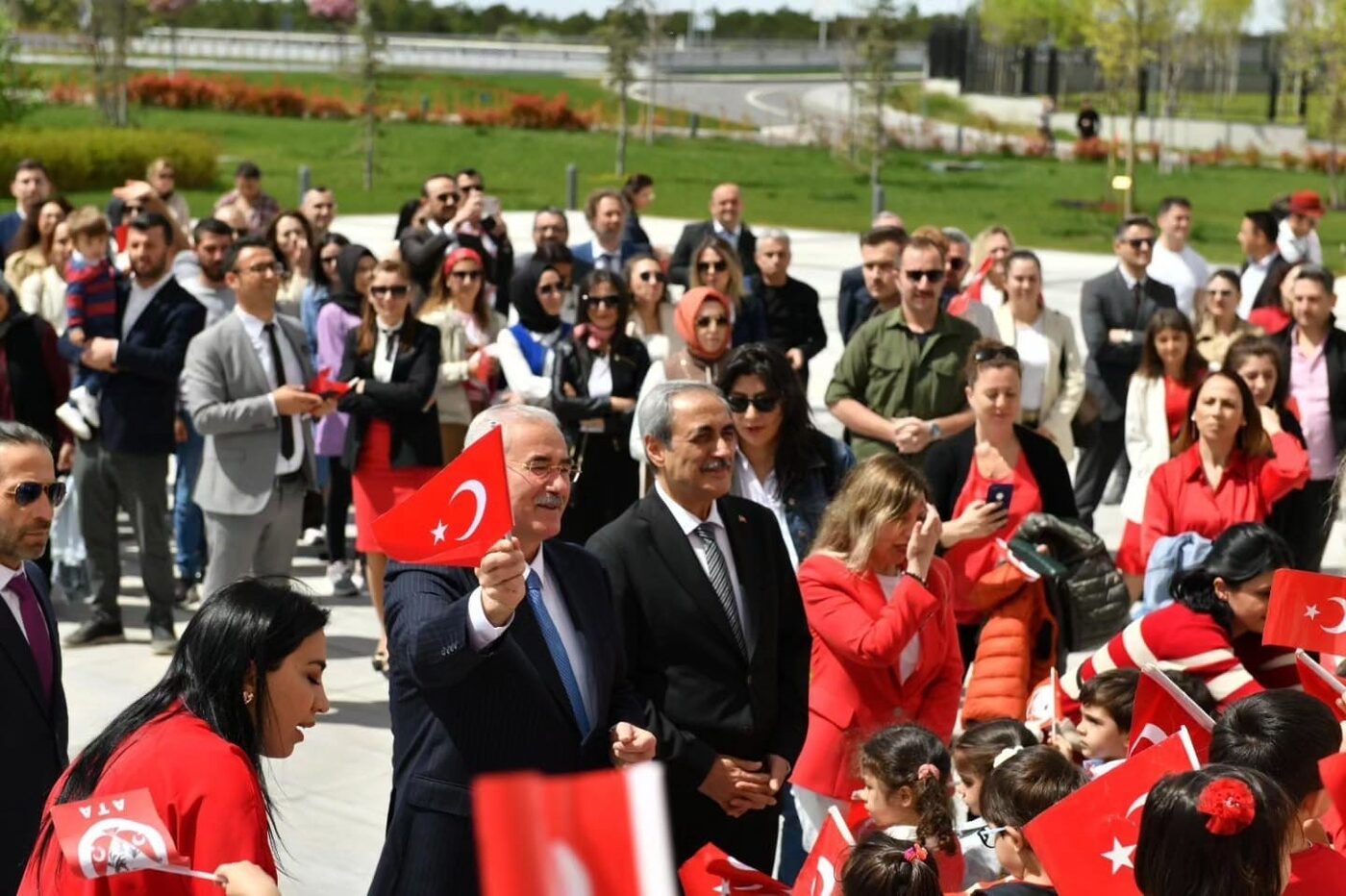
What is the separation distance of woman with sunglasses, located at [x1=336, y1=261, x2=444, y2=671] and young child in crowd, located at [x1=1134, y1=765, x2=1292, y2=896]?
20.2ft

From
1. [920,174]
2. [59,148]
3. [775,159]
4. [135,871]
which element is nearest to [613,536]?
[135,871]

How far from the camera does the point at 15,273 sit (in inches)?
484

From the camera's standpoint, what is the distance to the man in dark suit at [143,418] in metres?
9.85

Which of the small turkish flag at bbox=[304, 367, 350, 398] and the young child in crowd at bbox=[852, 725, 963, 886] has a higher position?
the small turkish flag at bbox=[304, 367, 350, 398]

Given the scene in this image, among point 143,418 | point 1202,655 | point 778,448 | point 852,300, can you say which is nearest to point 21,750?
point 778,448

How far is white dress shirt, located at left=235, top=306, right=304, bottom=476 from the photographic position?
9.26 m

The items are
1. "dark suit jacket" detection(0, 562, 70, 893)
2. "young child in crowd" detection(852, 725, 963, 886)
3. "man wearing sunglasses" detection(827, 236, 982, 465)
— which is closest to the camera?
"dark suit jacket" detection(0, 562, 70, 893)

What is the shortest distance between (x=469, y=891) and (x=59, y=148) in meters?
33.5

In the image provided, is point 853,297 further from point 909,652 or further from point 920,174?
point 920,174

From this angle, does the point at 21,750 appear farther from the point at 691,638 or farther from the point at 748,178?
the point at 748,178

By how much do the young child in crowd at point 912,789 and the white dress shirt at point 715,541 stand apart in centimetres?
49

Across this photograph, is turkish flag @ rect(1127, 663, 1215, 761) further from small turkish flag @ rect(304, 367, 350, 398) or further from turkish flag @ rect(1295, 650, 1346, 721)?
small turkish flag @ rect(304, 367, 350, 398)

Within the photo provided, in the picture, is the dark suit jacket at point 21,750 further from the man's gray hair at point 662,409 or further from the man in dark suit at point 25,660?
the man's gray hair at point 662,409

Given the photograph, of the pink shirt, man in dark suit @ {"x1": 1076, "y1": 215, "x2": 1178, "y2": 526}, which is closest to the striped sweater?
the pink shirt
